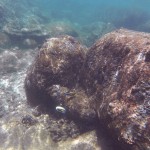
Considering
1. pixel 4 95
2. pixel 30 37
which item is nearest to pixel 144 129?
pixel 4 95

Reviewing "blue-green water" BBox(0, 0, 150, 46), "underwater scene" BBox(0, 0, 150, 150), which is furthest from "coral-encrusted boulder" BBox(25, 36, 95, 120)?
"blue-green water" BBox(0, 0, 150, 46)

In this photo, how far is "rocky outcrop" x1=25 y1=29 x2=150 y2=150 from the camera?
4.96m

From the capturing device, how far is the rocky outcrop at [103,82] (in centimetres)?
496

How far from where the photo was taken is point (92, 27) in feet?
89.6

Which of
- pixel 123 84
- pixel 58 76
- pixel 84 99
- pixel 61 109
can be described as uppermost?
pixel 123 84

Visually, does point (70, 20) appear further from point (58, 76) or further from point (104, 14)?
point (58, 76)

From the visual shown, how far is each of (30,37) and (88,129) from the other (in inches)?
421

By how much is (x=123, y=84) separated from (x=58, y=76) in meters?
2.78

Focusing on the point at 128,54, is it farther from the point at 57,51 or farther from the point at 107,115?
the point at 57,51

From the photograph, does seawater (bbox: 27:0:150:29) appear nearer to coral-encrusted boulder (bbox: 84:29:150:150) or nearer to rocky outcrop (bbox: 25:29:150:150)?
rocky outcrop (bbox: 25:29:150:150)

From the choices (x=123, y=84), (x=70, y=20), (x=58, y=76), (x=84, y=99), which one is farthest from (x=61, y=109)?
(x=70, y=20)

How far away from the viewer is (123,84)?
5.70 metres

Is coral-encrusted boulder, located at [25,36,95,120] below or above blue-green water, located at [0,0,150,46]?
below

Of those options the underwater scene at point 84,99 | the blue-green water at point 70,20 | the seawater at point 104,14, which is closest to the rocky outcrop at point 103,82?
the underwater scene at point 84,99
